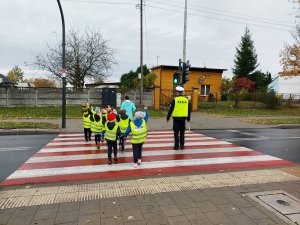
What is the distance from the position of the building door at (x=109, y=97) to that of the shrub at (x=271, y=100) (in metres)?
14.6

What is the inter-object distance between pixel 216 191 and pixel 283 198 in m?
1.14

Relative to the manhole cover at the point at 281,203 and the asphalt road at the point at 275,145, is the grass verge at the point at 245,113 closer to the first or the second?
the asphalt road at the point at 275,145

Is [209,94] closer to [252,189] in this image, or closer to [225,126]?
[225,126]

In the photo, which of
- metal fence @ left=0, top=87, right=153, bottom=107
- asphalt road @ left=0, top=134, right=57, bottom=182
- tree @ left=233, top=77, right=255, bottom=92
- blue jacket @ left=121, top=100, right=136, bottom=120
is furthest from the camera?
tree @ left=233, top=77, right=255, bottom=92

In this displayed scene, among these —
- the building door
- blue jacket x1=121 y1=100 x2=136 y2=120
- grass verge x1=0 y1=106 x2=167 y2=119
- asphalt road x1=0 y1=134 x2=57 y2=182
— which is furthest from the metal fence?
blue jacket x1=121 y1=100 x2=136 y2=120

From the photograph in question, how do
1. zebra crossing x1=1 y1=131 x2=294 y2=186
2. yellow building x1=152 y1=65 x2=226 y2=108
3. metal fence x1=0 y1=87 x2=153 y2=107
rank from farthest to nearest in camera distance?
yellow building x1=152 y1=65 x2=226 y2=108, metal fence x1=0 y1=87 x2=153 y2=107, zebra crossing x1=1 y1=131 x2=294 y2=186

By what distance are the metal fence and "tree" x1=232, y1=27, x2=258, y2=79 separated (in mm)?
27920

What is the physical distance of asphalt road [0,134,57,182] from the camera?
22.3ft

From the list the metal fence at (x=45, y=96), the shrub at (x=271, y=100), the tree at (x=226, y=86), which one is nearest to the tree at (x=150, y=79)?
the metal fence at (x=45, y=96)

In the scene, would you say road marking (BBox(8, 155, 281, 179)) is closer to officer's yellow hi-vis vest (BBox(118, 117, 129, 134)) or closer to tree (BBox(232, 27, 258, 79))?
officer's yellow hi-vis vest (BBox(118, 117, 129, 134))

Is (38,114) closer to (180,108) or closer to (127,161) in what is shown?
(180,108)

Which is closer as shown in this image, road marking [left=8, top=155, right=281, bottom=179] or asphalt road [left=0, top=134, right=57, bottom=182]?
road marking [left=8, top=155, right=281, bottom=179]

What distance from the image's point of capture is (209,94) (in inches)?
1367

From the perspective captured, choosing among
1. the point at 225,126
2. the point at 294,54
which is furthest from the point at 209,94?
the point at 225,126
